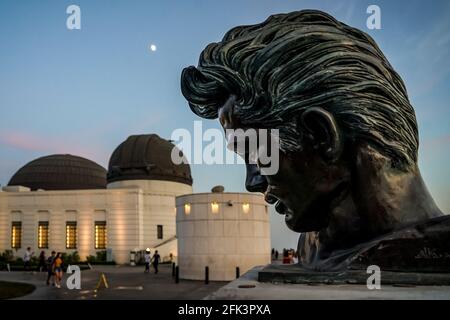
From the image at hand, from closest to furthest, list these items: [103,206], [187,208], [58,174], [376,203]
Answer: [376,203], [187,208], [103,206], [58,174]

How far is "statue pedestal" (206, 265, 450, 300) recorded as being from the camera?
1.85 meters

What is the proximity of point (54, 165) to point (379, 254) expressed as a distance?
5331cm

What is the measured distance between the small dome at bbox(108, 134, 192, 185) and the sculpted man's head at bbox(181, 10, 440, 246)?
1649 inches

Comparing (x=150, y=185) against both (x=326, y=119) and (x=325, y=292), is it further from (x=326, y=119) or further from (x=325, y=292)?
(x=325, y=292)

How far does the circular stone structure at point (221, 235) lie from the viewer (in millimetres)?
19625

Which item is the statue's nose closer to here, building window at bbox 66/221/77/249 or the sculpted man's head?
the sculpted man's head

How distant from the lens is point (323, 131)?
2.30 metres

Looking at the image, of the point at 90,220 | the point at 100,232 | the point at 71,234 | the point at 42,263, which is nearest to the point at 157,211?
the point at 100,232

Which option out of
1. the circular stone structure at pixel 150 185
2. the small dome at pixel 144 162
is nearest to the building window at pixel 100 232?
the circular stone structure at pixel 150 185

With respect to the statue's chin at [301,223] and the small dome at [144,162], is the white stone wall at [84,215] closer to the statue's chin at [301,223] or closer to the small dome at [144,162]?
the small dome at [144,162]

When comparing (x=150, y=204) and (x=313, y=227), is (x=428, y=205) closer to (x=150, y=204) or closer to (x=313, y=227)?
(x=313, y=227)

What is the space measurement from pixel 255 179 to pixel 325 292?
894 millimetres

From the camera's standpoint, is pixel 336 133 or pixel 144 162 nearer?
pixel 336 133

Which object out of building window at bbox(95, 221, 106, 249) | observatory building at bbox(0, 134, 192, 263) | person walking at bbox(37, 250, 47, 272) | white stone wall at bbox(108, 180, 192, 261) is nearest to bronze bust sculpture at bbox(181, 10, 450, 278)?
person walking at bbox(37, 250, 47, 272)
